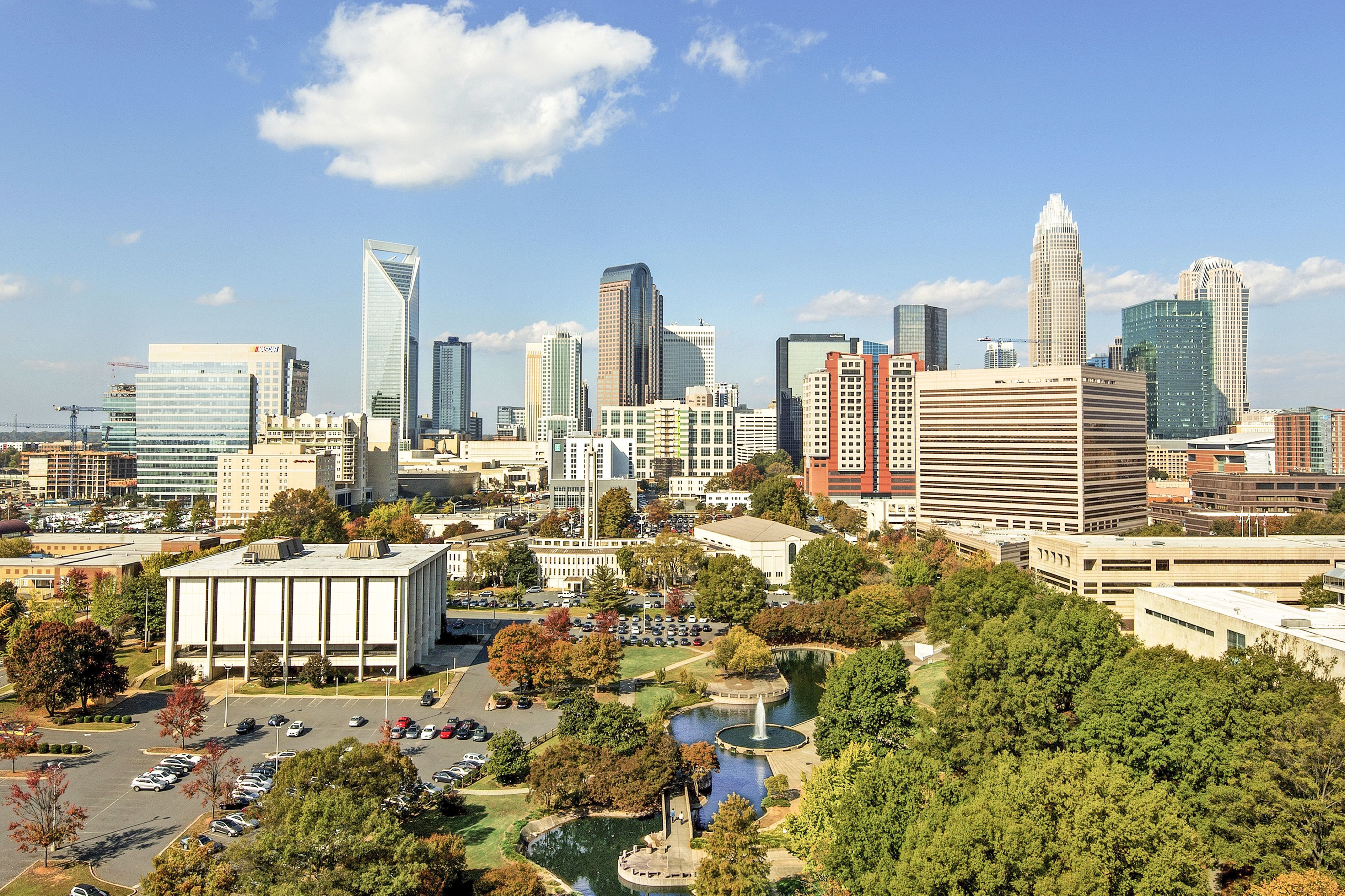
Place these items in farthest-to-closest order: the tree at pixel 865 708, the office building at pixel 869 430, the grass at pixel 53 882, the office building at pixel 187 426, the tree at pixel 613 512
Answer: the office building at pixel 187 426
the office building at pixel 869 430
the tree at pixel 613 512
the tree at pixel 865 708
the grass at pixel 53 882

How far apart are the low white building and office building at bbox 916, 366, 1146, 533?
23352mm

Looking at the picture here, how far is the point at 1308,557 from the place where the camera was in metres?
53.9

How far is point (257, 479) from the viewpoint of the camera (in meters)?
120

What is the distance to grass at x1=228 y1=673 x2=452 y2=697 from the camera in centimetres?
4938

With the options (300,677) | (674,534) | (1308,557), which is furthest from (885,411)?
(300,677)

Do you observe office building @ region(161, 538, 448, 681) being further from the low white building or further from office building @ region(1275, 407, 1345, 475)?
office building @ region(1275, 407, 1345, 475)

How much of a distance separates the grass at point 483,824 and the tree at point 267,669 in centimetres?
2047

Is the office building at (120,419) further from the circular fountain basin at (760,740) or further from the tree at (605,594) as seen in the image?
the circular fountain basin at (760,740)

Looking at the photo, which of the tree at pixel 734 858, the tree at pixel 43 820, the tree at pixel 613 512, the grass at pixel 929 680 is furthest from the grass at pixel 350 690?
the tree at pixel 613 512

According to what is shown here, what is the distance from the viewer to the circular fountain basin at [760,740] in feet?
144

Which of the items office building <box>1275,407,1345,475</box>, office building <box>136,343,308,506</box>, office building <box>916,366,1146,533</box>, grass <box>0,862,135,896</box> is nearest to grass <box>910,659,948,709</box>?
grass <box>0,862,135,896</box>

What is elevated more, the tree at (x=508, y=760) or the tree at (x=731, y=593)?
the tree at (x=731, y=593)

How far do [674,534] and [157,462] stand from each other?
96131 millimetres

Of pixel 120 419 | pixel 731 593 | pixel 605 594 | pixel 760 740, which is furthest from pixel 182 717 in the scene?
pixel 120 419
